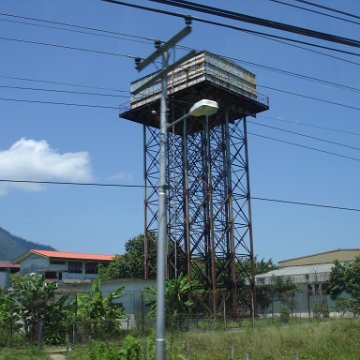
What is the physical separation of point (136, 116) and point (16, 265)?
54329 mm

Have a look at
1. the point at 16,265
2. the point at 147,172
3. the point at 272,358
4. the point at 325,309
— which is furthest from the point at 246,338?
the point at 16,265

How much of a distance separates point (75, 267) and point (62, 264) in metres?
2.65

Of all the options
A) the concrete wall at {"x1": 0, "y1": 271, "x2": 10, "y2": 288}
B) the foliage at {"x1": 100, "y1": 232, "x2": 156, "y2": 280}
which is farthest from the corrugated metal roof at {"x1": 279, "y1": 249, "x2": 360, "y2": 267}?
the concrete wall at {"x1": 0, "y1": 271, "x2": 10, "y2": 288}

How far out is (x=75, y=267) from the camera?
274ft

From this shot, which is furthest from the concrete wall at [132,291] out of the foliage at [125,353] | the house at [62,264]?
the house at [62,264]

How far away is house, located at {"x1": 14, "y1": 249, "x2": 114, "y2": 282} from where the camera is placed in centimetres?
8025

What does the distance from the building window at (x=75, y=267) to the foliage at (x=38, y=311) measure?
5277cm

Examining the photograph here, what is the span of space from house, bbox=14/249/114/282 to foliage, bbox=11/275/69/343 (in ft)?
161

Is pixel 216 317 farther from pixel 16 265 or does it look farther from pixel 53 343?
pixel 16 265

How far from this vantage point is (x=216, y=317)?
41344mm

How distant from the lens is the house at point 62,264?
263ft

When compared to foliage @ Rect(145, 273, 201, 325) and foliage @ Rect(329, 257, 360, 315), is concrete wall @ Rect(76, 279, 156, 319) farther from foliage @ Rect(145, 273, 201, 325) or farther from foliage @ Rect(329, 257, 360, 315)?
foliage @ Rect(329, 257, 360, 315)

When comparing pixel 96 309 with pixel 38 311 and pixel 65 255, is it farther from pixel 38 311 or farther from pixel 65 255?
pixel 65 255

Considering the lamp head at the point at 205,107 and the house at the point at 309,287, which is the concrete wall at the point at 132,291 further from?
the lamp head at the point at 205,107
